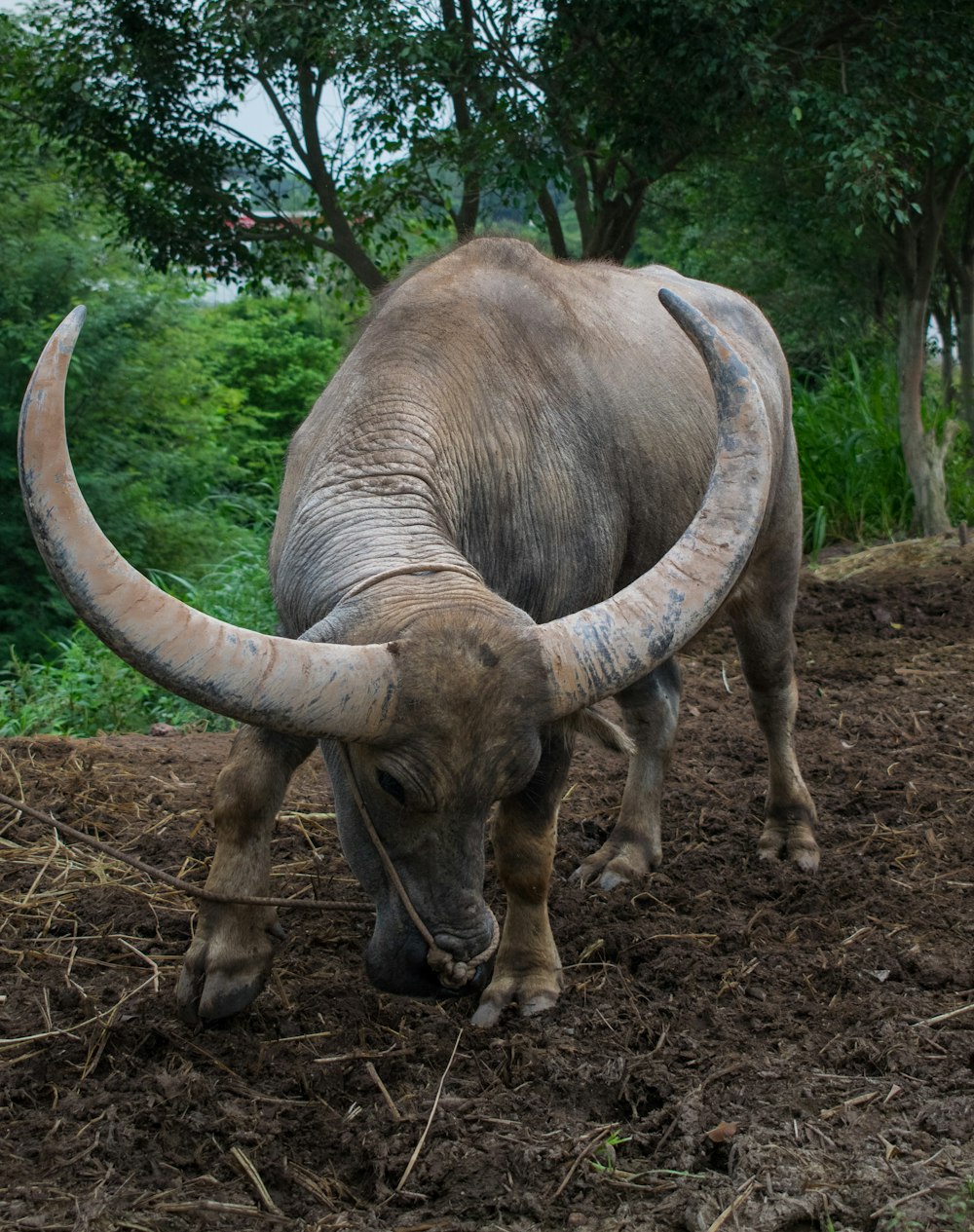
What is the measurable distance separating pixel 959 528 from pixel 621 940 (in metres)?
7.31

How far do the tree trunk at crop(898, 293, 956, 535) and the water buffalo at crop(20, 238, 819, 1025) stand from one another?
6.48 m

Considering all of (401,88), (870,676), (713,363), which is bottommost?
(870,676)

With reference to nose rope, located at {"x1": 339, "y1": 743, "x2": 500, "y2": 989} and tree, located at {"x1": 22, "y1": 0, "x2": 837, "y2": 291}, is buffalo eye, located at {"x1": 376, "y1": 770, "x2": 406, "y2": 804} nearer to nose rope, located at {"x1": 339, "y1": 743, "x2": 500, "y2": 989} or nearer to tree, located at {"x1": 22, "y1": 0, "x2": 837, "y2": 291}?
nose rope, located at {"x1": 339, "y1": 743, "x2": 500, "y2": 989}

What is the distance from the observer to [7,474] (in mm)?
11477

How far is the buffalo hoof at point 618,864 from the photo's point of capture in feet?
15.9

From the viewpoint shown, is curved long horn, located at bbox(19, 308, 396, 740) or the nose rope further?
the nose rope

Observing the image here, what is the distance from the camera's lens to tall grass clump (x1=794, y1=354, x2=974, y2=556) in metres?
12.0

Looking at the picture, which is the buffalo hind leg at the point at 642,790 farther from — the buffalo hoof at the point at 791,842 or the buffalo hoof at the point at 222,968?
the buffalo hoof at the point at 222,968

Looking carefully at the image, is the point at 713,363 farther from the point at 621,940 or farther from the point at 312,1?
the point at 312,1

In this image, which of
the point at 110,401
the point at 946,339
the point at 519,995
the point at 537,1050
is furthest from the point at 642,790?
the point at 946,339

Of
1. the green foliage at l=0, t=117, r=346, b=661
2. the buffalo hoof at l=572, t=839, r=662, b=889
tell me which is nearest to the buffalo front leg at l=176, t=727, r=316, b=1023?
the buffalo hoof at l=572, t=839, r=662, b=889

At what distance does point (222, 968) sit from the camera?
3.62 meters

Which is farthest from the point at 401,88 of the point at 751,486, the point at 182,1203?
the point at 182,1203

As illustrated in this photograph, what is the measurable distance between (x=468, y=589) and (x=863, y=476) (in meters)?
9.86
